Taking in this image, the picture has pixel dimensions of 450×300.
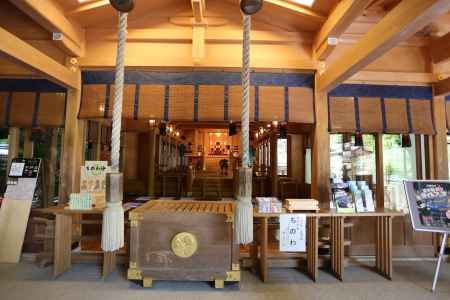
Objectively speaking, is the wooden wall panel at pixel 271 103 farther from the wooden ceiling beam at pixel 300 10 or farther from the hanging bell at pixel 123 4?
the hanging bell at pixel 123 4

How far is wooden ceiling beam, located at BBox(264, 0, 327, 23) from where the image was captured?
10.7 ft

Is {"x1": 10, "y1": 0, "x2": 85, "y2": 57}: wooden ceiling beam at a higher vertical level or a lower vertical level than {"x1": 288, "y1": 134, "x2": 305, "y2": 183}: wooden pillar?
higher

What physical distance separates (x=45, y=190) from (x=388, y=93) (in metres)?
5.16

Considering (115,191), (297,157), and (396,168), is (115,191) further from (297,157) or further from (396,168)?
(297,157)

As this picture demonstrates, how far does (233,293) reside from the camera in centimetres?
265

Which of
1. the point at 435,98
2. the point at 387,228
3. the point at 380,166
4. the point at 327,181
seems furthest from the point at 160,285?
the point at 435,98

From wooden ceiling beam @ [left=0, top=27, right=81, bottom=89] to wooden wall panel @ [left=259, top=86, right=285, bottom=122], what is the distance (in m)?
2.57

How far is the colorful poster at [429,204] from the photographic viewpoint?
2848mm

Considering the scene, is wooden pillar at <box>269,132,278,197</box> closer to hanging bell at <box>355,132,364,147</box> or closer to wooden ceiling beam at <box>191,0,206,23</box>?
hanging bell at <box>355,132,364,147</box>

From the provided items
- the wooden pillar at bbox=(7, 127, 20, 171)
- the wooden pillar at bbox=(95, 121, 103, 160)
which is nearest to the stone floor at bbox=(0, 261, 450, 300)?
the wooden pillar at bbox=(7, 127, 20, 171)

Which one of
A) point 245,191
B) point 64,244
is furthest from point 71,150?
point 245,191

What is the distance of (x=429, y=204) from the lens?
2.94 metres

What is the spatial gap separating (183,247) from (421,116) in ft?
12.0

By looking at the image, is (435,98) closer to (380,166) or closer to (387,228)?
(380,166)
